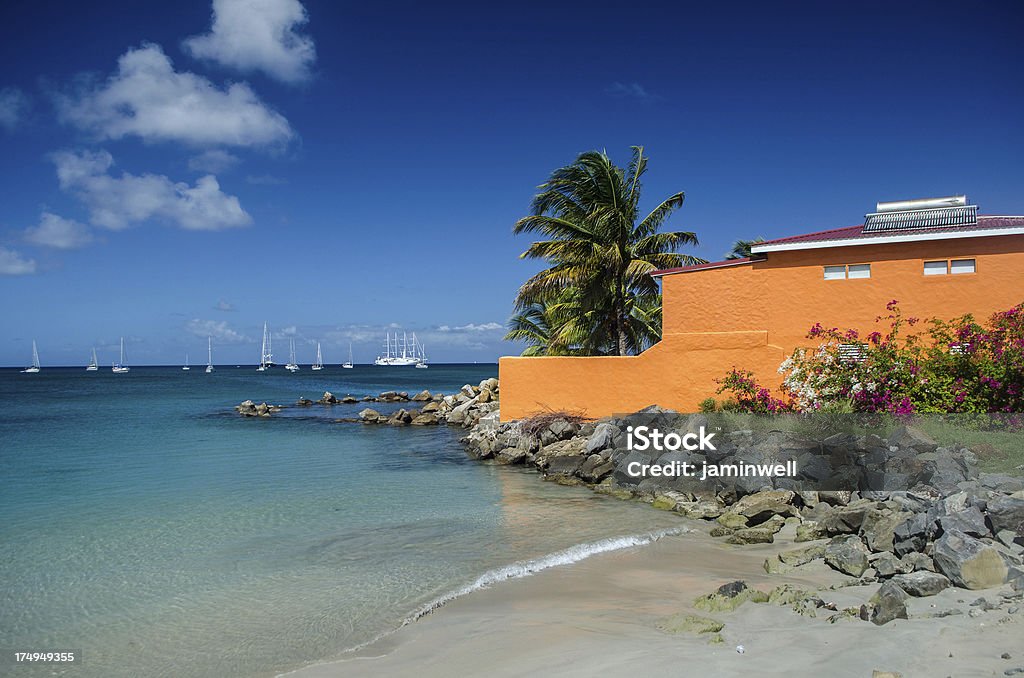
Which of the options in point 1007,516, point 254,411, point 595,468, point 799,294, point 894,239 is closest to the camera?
point 1007,516

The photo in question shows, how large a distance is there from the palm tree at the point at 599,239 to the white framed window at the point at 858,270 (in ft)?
17.3

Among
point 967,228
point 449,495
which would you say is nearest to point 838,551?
point 449,495

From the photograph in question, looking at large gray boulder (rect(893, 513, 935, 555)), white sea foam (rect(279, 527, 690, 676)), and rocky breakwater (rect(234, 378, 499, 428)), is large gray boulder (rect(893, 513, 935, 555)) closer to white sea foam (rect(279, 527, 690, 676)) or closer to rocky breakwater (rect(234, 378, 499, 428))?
white sea foam (rect(279, 527, 690, 676))

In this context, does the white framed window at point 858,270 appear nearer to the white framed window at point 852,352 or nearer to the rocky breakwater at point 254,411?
the white framed window at point 852,352

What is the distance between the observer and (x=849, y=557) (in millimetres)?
7121

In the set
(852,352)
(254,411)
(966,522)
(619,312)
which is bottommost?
(254,411)

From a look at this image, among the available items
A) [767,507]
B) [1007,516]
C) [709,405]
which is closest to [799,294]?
[709,405]

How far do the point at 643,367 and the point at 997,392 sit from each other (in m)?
7.47

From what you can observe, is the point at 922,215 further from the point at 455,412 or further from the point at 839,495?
the point at 455,412

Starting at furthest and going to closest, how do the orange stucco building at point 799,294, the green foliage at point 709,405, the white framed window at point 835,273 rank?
the green foliage at point 709,405
the white framed window at point 835,273
the orange stucco building at point 799,294

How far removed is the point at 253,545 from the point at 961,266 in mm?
15227

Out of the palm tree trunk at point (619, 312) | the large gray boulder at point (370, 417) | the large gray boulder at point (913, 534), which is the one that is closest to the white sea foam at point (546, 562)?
the large gray boulder at point (913, 534)

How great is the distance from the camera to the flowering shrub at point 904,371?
11648 mm

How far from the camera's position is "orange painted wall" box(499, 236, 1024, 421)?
13.8m
